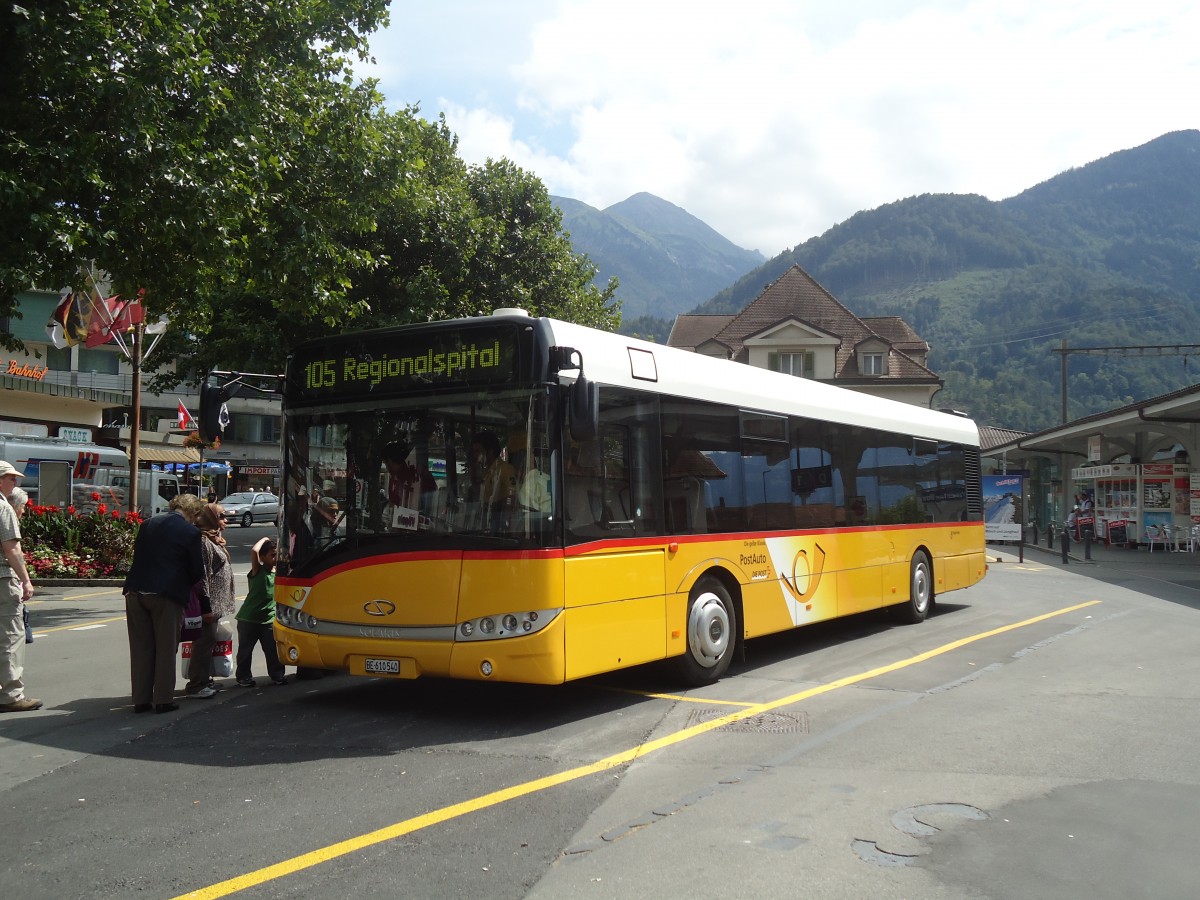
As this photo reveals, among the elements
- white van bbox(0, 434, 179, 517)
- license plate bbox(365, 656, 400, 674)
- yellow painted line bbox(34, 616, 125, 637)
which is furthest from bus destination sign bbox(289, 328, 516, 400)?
white van bbox(0, 434, 179, 517)

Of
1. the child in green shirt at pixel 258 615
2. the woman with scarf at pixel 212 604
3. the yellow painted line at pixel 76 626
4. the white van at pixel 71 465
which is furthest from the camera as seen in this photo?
the white van at pixel 71 465

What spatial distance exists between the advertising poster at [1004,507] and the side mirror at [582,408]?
80.7 feet

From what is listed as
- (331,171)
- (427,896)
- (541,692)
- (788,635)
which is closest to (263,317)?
(331,171)

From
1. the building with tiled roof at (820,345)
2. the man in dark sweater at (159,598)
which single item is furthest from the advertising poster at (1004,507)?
the man in dark sweater at (159,598)

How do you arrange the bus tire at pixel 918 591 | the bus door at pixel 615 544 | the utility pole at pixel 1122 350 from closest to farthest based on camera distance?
the bus door at pixel 615 544 → the bus tire at pixel 918 591 → the utility pole at pixel 1122 350

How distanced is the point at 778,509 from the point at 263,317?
19.2 meters

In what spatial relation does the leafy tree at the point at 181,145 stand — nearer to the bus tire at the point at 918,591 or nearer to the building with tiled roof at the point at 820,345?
the bus tire at the point at 918,591

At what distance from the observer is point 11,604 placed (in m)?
8.10

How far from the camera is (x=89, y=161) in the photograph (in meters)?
10.7

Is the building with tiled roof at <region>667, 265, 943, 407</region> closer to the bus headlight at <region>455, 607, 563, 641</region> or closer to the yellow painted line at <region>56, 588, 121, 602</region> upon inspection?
the yellow painted line at <region>56, 588, 121, 602</region>

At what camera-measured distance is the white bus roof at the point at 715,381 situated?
26.1ft

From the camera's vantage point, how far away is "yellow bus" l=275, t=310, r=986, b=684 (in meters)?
7.32

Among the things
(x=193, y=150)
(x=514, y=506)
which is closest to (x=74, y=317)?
(x=193, y=150)

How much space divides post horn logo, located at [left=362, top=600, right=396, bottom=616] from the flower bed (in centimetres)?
1366
